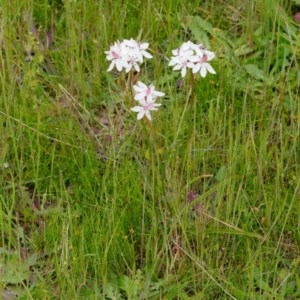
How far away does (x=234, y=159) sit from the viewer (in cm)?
259

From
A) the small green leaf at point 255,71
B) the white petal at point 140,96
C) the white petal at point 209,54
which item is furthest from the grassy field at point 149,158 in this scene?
the white petal at point 209,54

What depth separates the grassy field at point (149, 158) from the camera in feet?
7.75

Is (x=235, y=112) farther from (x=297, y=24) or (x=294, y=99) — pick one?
(x=297, y=24)

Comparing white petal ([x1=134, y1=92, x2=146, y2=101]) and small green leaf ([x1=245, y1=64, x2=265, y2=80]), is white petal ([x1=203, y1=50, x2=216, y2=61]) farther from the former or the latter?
small green leaf ([x1=245, y1=64, x2=265, y2=80])

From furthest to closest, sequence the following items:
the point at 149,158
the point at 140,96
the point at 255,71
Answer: the point at 255,71, the point at 149,158, the point at 140,96

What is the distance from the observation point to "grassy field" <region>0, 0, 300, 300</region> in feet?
7.75

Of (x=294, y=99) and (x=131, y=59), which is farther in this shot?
(x=294, y=99)

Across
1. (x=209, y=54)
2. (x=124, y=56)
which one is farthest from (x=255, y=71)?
(x=124, y=56)

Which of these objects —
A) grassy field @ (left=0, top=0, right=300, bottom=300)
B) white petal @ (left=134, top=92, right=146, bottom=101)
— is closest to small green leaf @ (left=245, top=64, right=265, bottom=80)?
grassy field @ (left=0, top=0, right=300, bottom=300)

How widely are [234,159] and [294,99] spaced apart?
1.70 ft

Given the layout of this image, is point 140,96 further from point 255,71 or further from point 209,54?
point 255,71

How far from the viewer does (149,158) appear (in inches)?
96.1

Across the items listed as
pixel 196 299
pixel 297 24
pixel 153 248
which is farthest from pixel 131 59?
pixel 297 24

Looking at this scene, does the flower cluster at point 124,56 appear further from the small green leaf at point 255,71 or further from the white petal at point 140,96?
the small green leaf at point 255,71
